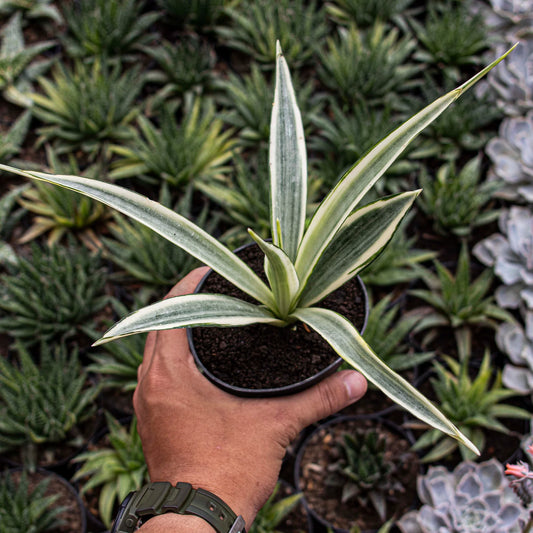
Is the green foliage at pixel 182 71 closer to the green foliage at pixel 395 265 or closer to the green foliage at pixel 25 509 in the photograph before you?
the green foliage at pixel 395 265

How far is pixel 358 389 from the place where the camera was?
0.93 m

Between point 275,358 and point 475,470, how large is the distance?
86 cm

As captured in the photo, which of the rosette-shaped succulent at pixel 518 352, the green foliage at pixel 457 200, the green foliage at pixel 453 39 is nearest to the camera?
the rosette-shaped succulent at pixel 518 352

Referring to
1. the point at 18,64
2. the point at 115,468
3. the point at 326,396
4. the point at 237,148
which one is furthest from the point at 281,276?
the point at 18,64

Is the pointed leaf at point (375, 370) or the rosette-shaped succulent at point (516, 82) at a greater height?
the pointed leaf at point (375, 370)

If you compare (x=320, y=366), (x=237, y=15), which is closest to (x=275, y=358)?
(x=320, y=366)

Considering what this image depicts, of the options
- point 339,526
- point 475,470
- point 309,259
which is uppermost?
point 309,259

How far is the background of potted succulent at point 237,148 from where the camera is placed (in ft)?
5.46

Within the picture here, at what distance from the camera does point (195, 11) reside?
2.30 metres

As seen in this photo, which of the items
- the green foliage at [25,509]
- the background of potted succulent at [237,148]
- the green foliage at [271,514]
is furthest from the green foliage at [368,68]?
the green foliage at [25,509]

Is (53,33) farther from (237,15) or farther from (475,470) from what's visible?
(475,470)

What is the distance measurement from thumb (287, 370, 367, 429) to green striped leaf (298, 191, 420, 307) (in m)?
0.16

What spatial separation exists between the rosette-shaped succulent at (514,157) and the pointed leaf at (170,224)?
4.48 ft

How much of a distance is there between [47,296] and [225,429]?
38.2 inches
